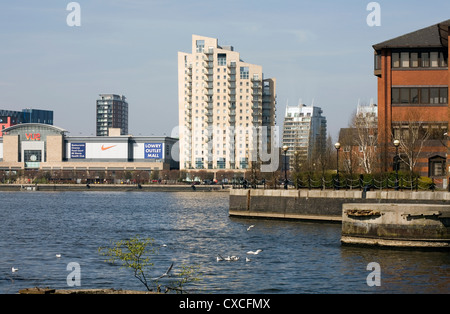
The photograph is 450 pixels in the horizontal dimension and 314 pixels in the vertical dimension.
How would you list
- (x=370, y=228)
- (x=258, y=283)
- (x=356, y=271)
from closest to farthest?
(x=258, y=283) < (x=356, y=271) < (x=370, y=228)

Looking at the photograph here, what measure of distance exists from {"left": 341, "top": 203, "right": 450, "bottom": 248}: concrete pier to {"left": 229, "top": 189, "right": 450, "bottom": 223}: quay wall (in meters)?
12.8

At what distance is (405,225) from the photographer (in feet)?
131

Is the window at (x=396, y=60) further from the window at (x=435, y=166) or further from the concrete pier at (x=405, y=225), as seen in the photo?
the concrete pier at (x=405, y=225)

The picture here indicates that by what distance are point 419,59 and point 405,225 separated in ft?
146

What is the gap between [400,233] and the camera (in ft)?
132

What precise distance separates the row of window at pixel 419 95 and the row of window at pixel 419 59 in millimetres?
2657

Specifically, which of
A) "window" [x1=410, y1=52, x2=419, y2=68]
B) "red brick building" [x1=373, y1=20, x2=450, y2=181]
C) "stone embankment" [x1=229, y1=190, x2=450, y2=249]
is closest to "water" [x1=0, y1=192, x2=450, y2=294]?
"stone embankment" [x1=229, y1=190, x2=450, y2=249]

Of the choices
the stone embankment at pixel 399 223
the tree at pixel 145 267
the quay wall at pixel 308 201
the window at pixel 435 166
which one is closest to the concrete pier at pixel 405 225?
the stone embankment at pixel 399 223

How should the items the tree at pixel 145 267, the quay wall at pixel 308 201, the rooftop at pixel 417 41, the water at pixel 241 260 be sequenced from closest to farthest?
the tree at pixel 145 267
the water at pixel 241 260
the quay wall at pixel 308 201
the rooftop at pixel 417 41

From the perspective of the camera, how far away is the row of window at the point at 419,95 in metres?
80.3

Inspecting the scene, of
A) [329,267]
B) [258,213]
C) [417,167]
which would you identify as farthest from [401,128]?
[329,267]

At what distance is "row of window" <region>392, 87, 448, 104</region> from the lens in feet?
263
